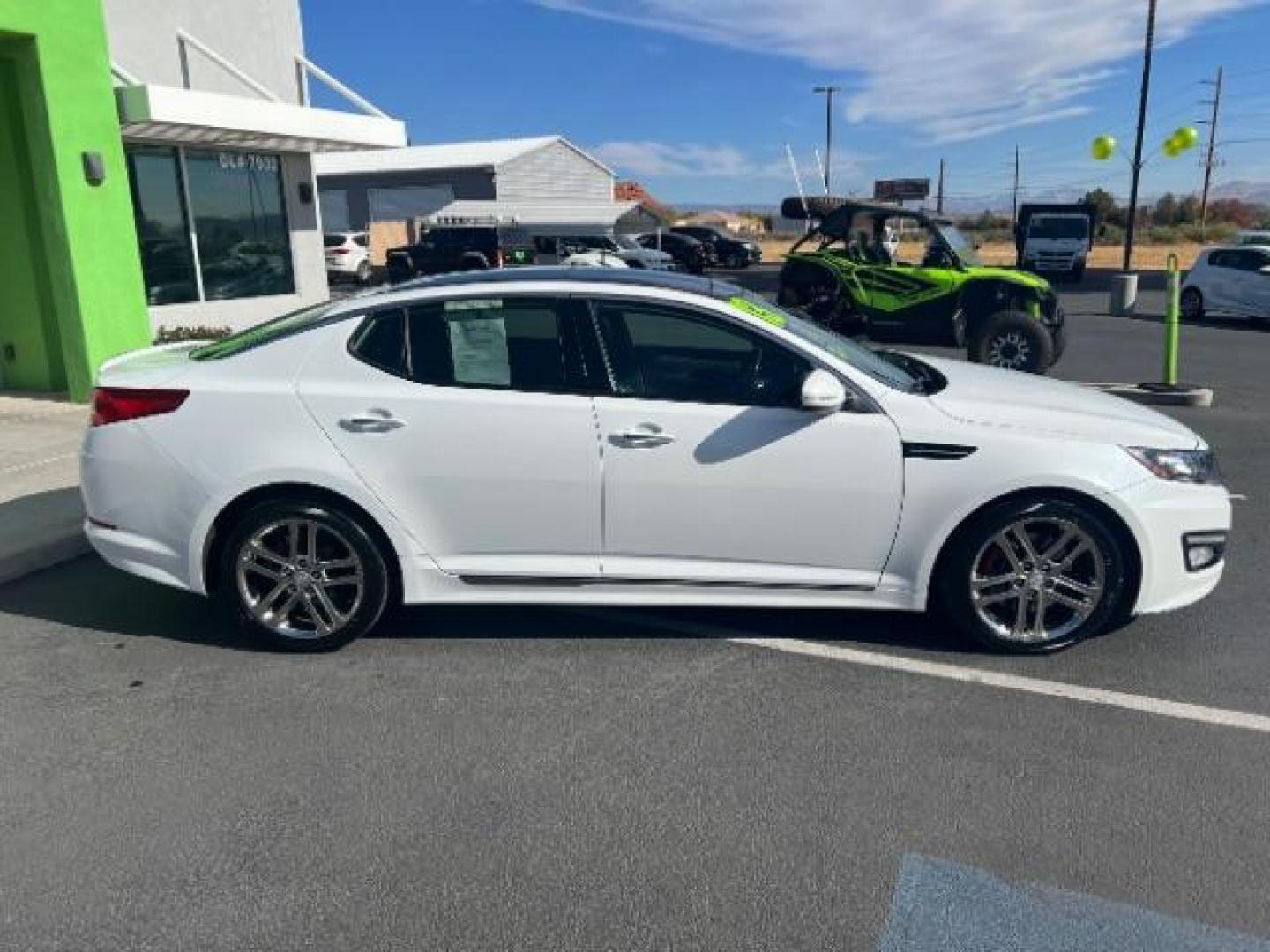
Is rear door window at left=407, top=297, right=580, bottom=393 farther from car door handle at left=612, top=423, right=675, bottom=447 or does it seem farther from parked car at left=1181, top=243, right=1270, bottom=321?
parked car at left=1181, top=243, right=1270, bottom=321

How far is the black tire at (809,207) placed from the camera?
1402cm

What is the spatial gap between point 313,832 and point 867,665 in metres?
2.14

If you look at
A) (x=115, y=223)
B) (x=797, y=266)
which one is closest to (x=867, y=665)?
(x=115, y=223)

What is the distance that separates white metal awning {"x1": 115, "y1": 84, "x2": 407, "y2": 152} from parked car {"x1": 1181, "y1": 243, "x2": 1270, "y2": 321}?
47.0ft

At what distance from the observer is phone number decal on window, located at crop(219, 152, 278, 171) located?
13.3 metres

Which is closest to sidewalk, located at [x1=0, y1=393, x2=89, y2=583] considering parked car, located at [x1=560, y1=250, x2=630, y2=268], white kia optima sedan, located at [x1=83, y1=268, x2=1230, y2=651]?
white kia optima sedan, located at [x1=83, y1=268, x2=1230, y2=651]

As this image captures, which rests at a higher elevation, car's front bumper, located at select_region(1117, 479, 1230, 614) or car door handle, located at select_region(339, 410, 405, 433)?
car door handle, located at select_region(339, 410, 405, 433)

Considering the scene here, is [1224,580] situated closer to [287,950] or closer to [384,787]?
[384,787]

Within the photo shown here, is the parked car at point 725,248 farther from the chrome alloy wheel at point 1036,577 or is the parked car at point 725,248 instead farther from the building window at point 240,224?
the chrome alloy wheel at point 1036,577

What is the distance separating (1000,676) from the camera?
12.2ft

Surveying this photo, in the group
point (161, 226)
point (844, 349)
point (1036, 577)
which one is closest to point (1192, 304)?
point (844, 349)

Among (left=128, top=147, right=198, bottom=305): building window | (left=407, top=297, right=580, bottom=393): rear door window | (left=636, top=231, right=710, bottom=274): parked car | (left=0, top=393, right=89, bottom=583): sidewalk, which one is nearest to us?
(left=407, top=297, right=580, bottom=393): rear door window

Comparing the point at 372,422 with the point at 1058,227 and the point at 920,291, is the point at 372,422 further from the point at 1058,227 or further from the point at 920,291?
the point at 1058,227

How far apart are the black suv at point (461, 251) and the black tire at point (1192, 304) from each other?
15.1 meters
